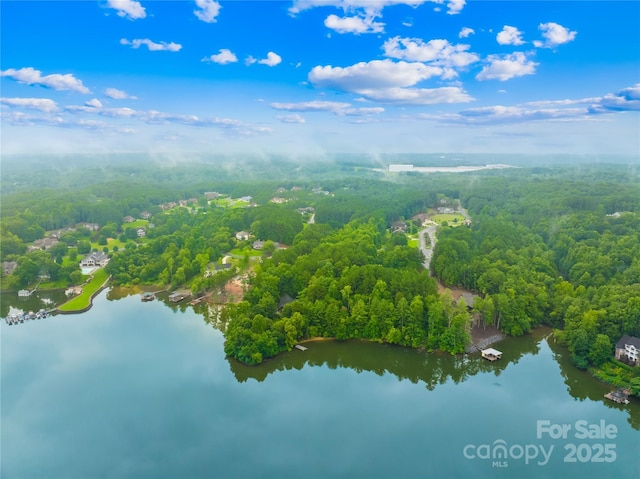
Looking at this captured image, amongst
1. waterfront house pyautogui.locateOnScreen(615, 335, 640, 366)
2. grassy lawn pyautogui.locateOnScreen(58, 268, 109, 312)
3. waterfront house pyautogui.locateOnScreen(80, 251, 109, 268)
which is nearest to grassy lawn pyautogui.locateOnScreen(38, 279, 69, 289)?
grassy lawn pyautogui.locateOnScreen(58, 268, 109, 312)

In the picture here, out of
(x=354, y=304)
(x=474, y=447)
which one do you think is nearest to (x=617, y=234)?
(x=354, y=304)

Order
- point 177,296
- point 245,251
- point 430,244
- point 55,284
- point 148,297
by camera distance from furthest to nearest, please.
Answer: point 430,244, point 245,251, point 55,284, point 148,297, point 177,296

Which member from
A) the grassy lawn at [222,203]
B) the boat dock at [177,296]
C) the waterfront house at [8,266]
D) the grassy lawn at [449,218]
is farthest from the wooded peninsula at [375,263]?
the grassy lawn at [222,203]

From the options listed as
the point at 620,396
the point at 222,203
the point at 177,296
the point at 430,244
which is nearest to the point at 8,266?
the point at 177,296

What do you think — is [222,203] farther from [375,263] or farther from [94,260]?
[375,263]

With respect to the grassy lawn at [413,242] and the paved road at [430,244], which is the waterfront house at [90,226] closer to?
the grassy lawn at [413,242]

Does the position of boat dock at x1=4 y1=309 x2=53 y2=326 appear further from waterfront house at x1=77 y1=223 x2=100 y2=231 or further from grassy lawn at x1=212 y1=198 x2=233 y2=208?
grassy lawn at x1=212 y1=198 x2=233 y2=208

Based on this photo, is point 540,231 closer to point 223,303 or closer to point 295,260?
point 295,260
